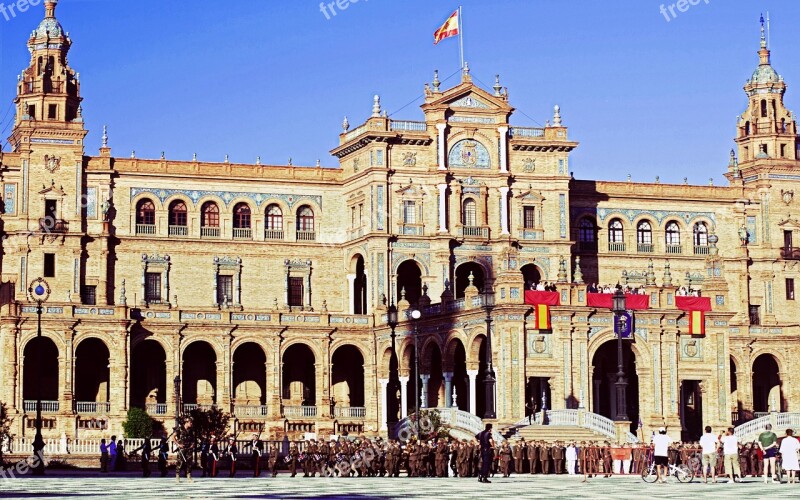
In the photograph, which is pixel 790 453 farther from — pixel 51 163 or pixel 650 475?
pixel 51 163

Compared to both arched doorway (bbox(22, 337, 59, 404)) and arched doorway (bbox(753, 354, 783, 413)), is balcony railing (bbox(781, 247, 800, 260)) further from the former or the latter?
arched doorway (bbox(22, 337, 59, 404))

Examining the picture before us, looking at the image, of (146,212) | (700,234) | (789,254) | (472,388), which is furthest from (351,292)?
(789,254)

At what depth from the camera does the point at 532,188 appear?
89938 mm

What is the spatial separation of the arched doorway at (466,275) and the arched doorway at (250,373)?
10146mm

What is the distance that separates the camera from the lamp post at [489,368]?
7081 centimetres

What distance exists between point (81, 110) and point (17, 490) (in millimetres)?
45544

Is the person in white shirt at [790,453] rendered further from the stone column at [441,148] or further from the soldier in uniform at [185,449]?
the stone column at [441,148]

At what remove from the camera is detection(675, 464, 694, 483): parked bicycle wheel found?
51625mm

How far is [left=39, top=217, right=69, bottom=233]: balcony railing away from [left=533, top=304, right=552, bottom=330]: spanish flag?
2425cm

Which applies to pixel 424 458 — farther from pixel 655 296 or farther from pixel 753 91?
pixel 753 91

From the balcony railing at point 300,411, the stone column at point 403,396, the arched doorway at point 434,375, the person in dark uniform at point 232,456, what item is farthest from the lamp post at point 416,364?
the person in dark uniform at point 232,456

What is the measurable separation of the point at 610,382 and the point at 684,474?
32.9m

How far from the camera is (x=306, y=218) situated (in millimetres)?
91312

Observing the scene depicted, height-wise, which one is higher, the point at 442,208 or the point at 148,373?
the point at 442,208
